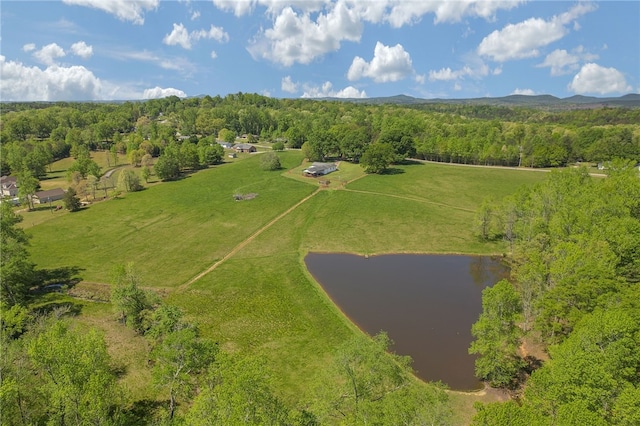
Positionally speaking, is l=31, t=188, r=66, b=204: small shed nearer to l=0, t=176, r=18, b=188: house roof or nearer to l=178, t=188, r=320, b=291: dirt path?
l=0, t=176, r=18, b=188: house roof

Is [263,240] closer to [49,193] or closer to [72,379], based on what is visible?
[72,379]

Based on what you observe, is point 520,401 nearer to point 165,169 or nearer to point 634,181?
point 634,181

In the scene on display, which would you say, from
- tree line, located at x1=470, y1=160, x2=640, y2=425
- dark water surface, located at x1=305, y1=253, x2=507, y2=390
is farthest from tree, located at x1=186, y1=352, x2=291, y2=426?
dark water surface, located at x1=305, y1=253, x2=507, y2=390

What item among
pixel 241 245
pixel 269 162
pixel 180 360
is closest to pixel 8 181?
pixel 269 162

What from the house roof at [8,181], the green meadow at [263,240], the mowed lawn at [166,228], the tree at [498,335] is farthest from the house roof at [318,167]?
the house roof at [8,181]

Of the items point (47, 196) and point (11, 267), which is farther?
point (47, 196)

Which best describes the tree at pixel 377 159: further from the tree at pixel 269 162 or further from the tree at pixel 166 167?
the tree at pixel 166 167
